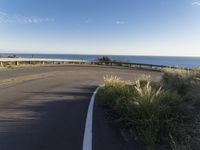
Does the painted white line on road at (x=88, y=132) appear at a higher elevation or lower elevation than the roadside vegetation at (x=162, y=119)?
lower

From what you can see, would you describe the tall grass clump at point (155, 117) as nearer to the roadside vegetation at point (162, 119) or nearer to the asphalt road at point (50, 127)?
the roadside vegetation at point (162, 119)

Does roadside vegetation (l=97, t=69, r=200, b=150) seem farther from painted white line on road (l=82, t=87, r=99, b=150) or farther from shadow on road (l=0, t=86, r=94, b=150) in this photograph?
shadow on road (l=0, t=86, r=94, b=150)

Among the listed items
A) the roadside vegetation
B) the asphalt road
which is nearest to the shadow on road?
the asphalt road

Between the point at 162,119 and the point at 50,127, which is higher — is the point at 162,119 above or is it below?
above

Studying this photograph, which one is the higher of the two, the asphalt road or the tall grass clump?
the tall grass clump

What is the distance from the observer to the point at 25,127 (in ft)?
22.6

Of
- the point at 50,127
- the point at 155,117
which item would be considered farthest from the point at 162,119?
the point at 50,127

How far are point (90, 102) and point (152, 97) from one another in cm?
387

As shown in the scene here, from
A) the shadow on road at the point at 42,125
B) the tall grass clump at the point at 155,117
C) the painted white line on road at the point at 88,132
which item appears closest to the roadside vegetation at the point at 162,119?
the tall grass clump at the point at 155,117

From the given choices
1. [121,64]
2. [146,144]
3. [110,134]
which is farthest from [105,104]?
[121,64]

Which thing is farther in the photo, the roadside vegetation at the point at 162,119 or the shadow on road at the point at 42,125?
the roadside vegetation at the point at 162,119

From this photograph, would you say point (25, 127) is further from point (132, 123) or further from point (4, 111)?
point (132, 123)

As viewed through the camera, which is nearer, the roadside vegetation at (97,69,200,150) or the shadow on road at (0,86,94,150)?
the shadow on road at (0,86,94,150)

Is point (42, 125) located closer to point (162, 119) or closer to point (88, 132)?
point (88, 132)
